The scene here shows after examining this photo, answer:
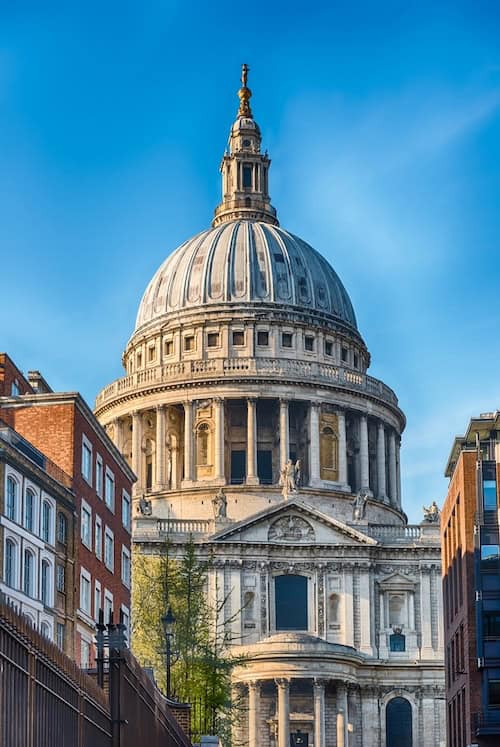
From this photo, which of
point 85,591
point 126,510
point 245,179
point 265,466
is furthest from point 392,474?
point 85,591

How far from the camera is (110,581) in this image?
70.5 m

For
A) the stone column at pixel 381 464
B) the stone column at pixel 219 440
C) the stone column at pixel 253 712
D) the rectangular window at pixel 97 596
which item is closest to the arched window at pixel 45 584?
the rectangular window at pixel 97 596

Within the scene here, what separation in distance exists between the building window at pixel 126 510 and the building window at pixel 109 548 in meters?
4.14

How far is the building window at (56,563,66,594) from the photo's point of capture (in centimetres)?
6069

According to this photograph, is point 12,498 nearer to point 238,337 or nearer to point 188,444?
point 188,444

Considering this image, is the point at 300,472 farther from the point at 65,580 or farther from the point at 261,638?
the point at 65,580

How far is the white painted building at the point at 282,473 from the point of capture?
380 feet

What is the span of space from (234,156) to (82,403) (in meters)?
93.6

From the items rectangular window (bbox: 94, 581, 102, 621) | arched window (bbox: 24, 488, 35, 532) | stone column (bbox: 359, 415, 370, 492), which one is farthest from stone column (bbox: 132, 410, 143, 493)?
arched window (bbox: 24, 488, 35, 532)

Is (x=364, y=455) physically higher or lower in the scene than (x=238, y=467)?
higher

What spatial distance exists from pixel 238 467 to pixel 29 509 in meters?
78.9

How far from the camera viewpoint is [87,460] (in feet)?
218

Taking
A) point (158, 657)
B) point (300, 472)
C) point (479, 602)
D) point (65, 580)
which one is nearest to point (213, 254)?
point (300, 472)

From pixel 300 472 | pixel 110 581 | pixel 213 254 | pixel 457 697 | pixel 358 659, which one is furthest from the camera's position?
pixel 213 254
